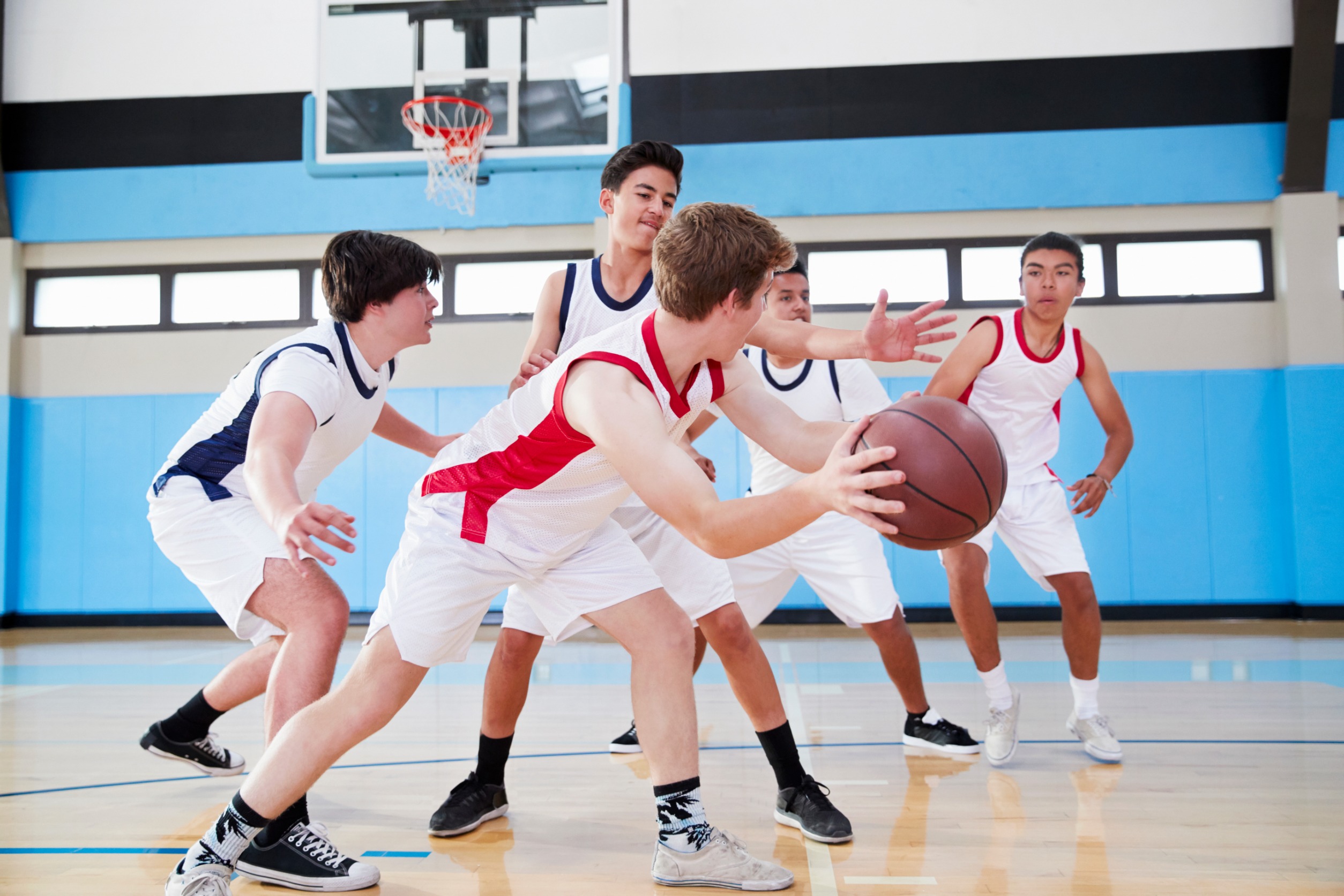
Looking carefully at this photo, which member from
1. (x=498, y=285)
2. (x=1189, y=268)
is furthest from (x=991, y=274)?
(x=498, y=285)

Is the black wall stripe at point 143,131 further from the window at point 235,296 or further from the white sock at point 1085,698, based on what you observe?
the white sock at point 1085,698

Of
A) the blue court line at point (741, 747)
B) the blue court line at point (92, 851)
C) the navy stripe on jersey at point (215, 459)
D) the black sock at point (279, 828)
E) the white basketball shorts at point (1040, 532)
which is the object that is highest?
the navy stripe on jersey at point (215, 459)

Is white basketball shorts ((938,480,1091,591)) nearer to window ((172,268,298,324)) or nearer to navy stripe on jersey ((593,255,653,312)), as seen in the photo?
navy stripe on jersey ((593,255,653,312))

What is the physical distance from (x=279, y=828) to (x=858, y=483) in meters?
1.64

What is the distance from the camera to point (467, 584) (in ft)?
6.91

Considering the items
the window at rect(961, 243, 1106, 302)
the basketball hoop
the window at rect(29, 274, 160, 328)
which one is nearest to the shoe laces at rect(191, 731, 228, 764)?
the basketball hoop

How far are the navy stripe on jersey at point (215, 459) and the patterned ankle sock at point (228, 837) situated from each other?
90 cm

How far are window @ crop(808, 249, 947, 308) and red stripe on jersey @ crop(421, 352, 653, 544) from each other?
6349mm

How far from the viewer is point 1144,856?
2281 mm

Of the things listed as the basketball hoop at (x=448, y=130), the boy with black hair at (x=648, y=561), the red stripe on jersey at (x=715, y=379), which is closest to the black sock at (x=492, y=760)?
the boy with black hair at (x=648, y=561)

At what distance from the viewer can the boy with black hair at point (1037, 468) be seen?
3371 mm

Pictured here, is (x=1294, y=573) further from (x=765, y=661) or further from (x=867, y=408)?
(x=765, y=661)

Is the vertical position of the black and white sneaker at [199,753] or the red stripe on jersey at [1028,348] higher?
the red stripe on jersey at [1028,348]

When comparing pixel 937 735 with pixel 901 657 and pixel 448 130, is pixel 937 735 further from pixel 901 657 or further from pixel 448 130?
pixel 448 130
